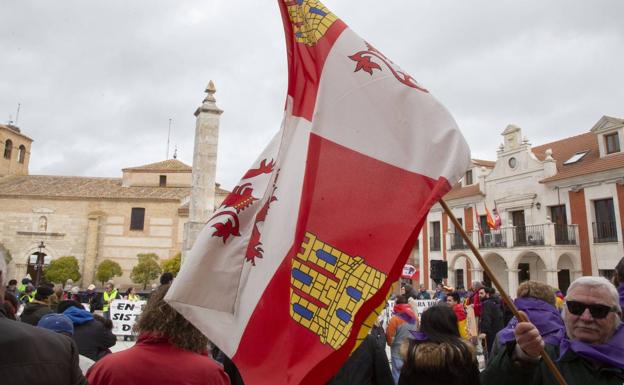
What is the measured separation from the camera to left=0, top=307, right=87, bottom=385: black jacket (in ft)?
5.42

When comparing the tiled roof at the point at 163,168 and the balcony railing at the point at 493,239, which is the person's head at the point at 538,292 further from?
the tiled roof at the point at 163,168

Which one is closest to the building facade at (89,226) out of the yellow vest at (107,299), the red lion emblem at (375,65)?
the yellow vest at (107,299)

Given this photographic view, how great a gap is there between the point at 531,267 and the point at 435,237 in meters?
6.66

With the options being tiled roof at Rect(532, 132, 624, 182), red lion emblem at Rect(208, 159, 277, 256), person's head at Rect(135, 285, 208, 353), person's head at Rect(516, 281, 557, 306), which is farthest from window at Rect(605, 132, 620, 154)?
person's head at Rect(135, 285, 208, 353)

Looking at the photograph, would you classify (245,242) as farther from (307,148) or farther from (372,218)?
(372,218)

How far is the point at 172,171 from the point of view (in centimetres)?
3666

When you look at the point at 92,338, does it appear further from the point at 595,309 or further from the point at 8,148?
the point at 8,148

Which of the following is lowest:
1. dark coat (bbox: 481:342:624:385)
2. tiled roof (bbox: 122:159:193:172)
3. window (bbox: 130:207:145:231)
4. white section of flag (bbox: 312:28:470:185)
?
dark coat (bbox: 481:342:624:385)

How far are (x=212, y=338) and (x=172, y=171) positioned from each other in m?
36.0

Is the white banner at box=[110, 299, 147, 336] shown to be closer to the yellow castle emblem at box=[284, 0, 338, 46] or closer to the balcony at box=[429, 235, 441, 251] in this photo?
the yellow castle emblem at box=[284, 0, 338, 46]

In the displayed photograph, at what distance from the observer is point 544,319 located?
3.38 meters

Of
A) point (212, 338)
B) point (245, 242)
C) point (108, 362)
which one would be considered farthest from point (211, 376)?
point (245, 242)

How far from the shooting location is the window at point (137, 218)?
1324 inches

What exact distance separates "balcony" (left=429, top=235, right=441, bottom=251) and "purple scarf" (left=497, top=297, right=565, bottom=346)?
26159 mm
